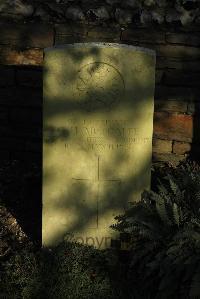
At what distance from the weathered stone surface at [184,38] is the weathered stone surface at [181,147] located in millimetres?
1193

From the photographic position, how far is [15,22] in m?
5.54

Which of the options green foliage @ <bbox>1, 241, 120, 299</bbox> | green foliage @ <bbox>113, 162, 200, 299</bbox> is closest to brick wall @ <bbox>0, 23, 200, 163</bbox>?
green foliage @ <bbox>113, 162, 200, 299</bbox>

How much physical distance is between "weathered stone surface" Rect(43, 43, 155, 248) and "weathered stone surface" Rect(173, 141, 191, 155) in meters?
1.48

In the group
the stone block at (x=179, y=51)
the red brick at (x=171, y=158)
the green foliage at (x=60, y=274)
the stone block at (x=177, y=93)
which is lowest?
the green foliage at (x=60, y=274)

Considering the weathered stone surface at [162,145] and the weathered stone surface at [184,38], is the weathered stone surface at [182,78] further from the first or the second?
the weathered stone surface at [162,145]

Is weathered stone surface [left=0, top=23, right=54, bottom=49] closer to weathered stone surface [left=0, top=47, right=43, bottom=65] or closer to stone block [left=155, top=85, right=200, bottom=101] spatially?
weathered stone surface [left=0, top=47, right=43, bottom=65]

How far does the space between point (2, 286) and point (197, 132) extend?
117 inches

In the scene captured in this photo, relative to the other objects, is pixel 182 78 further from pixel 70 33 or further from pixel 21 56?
pixel 21 56

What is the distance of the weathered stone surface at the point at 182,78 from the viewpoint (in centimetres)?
549

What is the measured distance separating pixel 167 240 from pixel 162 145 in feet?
6.45

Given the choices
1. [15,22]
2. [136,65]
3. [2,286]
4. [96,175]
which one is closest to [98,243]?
[96,175]

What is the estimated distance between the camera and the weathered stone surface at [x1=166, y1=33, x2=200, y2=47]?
5.36m

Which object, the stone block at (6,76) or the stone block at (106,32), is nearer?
the stone block at (106,32)

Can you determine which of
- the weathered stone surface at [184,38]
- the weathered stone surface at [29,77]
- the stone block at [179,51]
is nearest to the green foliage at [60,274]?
the weathered stone surface at [29,77]
